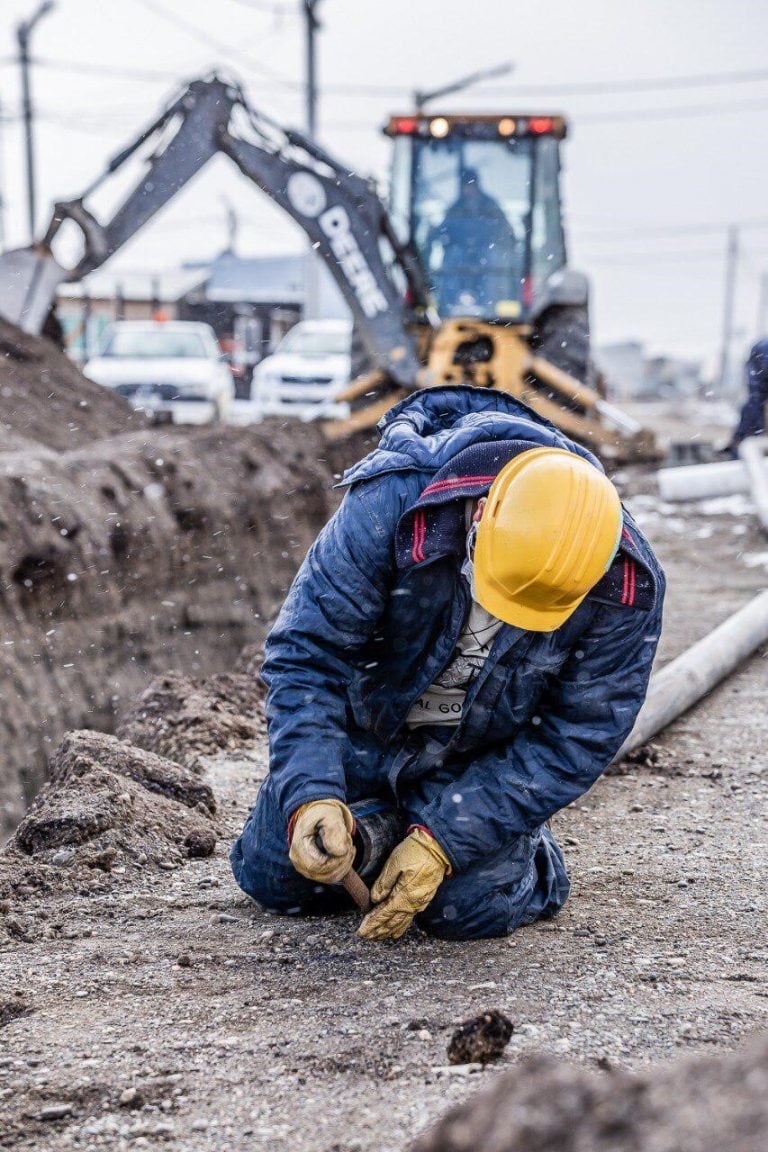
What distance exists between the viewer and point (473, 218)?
12.1m

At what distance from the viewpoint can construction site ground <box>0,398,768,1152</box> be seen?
2633 mm

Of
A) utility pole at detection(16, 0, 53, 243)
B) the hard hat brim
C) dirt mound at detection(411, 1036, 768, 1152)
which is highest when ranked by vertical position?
utility pole at detection(16, 0, 53, 243)

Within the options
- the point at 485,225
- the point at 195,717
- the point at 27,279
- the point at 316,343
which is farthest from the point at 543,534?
the point at 316,343

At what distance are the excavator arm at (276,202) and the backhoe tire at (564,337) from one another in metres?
1.59

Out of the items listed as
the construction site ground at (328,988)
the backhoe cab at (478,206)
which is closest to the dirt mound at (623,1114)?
the construction site ground at (328,988)

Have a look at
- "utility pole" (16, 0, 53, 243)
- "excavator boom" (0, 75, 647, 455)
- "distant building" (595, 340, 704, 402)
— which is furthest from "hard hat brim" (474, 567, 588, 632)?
"distant building" (595, 340, 704, 402)

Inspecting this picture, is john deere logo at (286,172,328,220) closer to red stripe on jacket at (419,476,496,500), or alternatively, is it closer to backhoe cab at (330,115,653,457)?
backhoe cab at (330,115,653,457)

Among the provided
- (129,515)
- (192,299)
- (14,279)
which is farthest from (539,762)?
(192,299)

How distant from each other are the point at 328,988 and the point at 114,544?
5.25 m

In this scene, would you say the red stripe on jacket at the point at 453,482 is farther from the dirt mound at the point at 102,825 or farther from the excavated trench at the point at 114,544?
the excavated trench at the point at 114,544

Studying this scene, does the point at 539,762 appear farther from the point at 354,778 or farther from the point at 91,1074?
the point at 91,1074

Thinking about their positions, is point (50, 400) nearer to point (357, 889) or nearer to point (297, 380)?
point (297, 380)

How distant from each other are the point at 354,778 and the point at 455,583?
770 millimetres

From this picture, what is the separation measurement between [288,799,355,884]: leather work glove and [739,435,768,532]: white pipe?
8390 millimetres
